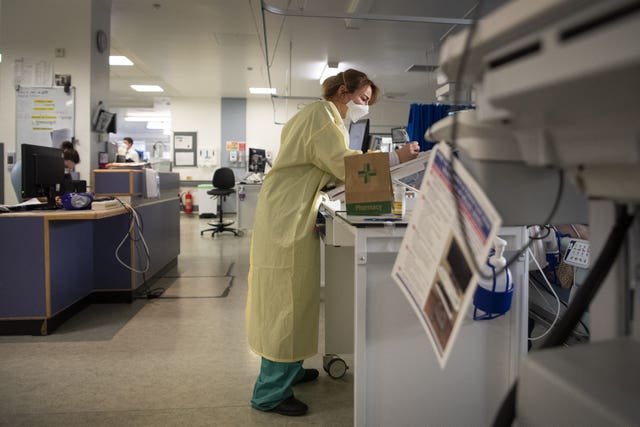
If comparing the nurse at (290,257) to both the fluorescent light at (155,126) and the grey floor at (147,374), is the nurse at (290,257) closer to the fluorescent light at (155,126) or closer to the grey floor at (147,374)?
the grey floor at (147,374)

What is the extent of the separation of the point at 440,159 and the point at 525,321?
1.03 meters

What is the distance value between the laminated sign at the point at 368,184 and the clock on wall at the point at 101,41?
3615 millimetres

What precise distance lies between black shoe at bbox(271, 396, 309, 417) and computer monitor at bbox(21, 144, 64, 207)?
2068 mm

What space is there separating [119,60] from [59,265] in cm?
546

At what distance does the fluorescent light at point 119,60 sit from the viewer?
22.5 ft

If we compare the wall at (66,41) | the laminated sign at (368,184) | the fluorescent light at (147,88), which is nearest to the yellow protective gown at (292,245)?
the laminated sign at (368,184)

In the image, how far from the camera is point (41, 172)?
8.86 feet

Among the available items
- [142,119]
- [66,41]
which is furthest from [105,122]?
[142,119]

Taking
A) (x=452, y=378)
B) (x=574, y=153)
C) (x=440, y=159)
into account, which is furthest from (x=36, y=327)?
(x=574, y=153)

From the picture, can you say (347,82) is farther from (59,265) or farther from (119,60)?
(119,60)

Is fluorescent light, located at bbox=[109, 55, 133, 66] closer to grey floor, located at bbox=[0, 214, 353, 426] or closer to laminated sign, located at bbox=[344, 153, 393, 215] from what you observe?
grey floor, located at bbox=[0, 214, 353, 426]

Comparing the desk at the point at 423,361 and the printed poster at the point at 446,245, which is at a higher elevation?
the printed poster at the point at 446,245

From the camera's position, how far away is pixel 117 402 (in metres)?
1.77

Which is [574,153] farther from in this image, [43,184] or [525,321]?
[43,184]
